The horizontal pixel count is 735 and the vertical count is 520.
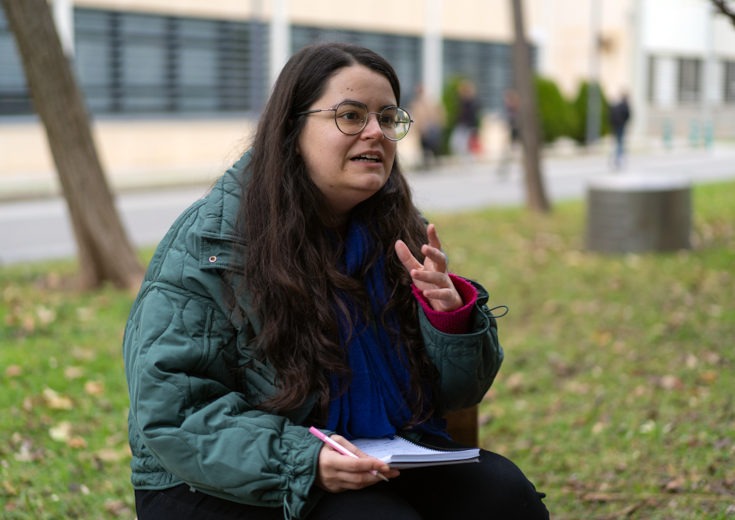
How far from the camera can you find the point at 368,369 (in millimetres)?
2518

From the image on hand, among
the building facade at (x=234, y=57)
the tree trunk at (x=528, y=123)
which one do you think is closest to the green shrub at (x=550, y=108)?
the building facade at (x=234, y=57)

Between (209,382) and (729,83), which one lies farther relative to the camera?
(729,83)

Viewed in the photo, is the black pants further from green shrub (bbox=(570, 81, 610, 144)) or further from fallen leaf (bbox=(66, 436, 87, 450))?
green shrub (bbox=(570, 81, 610, 144))

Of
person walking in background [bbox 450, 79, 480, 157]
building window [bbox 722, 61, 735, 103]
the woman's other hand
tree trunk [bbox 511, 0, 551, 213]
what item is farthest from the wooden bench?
building window [bbox 722, 61, 735, 103]

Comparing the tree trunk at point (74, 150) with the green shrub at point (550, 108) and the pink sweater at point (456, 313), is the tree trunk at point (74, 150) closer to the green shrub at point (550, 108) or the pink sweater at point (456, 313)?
the pink sweater at point (456, 313)

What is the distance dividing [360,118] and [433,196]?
48.0 feet

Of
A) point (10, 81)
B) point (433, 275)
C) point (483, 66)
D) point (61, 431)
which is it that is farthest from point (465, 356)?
point (483, 66)

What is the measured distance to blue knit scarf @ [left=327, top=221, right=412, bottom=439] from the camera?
2492 mm

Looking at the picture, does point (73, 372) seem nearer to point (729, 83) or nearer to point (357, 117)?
point (357, 117)

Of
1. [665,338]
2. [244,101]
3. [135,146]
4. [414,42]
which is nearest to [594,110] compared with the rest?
[414,42]

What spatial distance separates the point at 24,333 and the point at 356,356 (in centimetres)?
451

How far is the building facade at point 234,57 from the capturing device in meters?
20.2

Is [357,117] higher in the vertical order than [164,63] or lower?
lower

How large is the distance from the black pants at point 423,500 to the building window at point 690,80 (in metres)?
41.8
